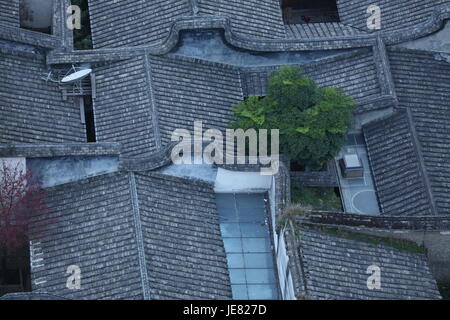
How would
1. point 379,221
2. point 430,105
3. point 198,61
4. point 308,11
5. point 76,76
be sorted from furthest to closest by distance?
point 308,11 < point 198,61 < point 430,105 < point 76,76 < point 379,221

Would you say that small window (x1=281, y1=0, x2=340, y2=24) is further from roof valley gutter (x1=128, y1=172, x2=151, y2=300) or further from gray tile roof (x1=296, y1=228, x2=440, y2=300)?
gray tile roof (x1=296, y1=228, x2=440, y2=300)

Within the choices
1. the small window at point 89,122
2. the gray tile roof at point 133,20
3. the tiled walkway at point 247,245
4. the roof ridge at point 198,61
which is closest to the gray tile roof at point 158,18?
the gray tile roof at point 133,20

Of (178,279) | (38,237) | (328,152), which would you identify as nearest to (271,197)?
(328,152)

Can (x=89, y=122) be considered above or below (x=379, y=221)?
above

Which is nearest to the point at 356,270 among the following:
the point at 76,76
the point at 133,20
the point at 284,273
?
the point at 284,273

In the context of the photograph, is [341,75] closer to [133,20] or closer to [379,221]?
[379,221]

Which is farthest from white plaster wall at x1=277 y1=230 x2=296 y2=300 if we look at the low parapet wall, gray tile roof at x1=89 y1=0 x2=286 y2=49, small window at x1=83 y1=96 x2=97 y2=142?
gray tile roof at x1=89 y1=0 x2=286 y2=49
